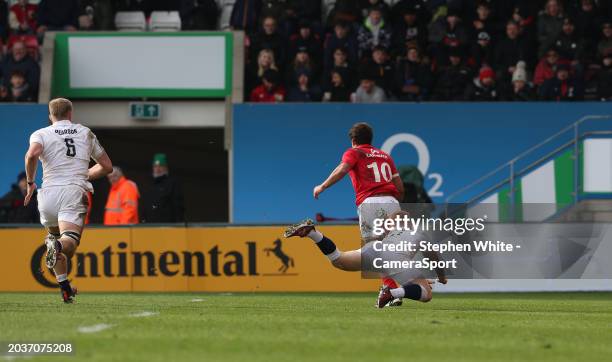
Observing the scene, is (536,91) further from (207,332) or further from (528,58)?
(207,332)

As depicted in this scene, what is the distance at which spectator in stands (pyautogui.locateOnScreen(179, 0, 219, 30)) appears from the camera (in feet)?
81.8

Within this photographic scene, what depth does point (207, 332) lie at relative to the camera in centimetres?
930

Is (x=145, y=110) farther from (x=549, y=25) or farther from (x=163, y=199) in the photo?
(x=549, y=25)

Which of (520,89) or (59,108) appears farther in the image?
(520,89)

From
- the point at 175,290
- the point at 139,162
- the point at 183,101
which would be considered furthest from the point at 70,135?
the point at 139,162

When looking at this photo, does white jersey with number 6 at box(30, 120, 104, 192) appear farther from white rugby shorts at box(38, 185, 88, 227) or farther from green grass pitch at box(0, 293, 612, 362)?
green grass pitch at box(0, 293, 612, 362)

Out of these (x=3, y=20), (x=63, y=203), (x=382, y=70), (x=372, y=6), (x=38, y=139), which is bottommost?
(x=63, y=203)

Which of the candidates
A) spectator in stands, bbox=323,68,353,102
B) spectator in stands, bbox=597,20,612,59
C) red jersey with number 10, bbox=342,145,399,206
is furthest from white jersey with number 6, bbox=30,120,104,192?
spectator in stands, bbox=597,20,612,59

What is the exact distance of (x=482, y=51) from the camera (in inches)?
942

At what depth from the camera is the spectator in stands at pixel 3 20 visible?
2522 cm

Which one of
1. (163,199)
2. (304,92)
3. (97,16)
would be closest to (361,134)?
(163,199)

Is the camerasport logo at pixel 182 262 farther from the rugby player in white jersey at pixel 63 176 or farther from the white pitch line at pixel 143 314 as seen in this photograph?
the white pitch line at pixel 143 314

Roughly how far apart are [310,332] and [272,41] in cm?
1518

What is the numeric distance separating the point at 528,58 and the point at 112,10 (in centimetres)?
807
